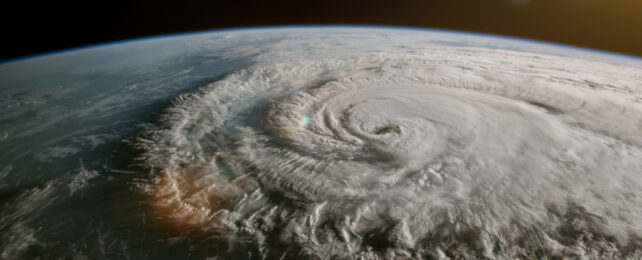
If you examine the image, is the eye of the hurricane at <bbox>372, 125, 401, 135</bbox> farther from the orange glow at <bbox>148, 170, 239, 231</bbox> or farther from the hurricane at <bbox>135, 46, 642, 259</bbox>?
the orange glow at <bbox>148, 170, 239, 231</bbox>

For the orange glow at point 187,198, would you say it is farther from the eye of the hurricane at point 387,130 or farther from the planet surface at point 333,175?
the eye of the hurricane at point 387,130

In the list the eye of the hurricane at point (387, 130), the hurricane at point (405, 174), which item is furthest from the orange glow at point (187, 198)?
the eye of the hurricane at point (387, 130)

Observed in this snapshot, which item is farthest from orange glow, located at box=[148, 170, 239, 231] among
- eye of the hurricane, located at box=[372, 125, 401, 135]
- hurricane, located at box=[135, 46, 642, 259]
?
eye of the hurricane, located at box=[372, 125, 401, 135]

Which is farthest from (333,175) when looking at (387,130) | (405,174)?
(387,130)

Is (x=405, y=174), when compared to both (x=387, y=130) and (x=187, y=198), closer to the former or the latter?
(x=387, y=130)

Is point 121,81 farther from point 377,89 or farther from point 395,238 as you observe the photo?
point 395,238

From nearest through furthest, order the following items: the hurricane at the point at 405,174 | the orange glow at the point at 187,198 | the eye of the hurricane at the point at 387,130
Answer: the hurricane at the point at 405,174 < the orange glow at the point at 187,198 < the eye of the hurricane at the point at 387,130
